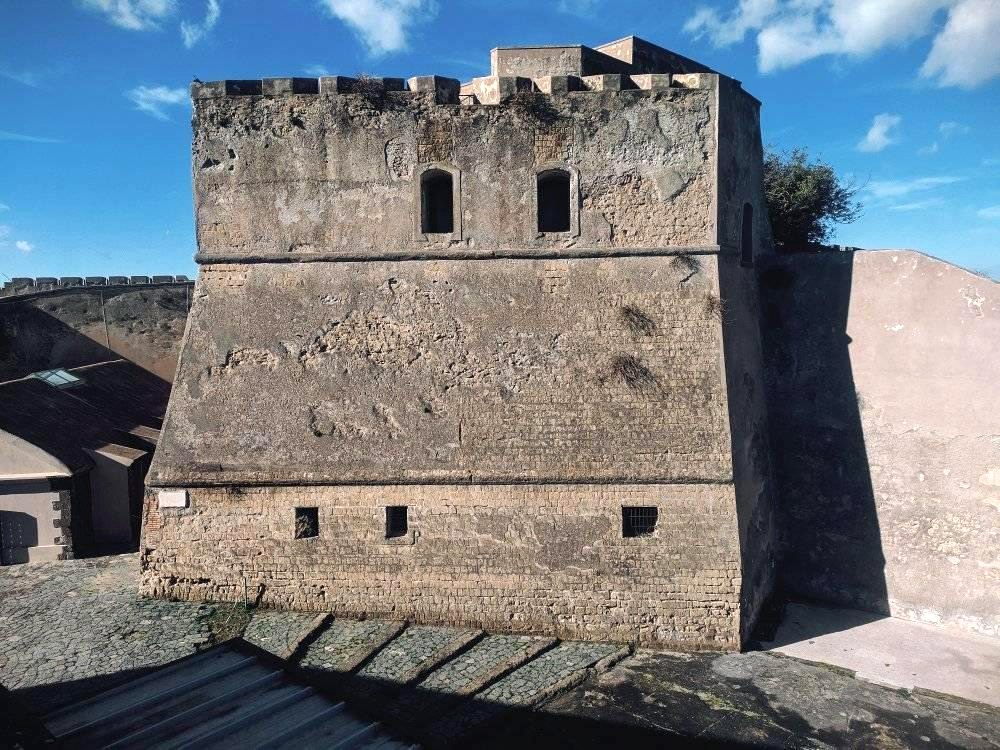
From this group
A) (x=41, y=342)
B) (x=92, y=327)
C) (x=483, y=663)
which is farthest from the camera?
(x=92, y=327)

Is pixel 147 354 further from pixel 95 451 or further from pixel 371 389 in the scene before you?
pixel 371 389

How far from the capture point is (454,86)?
9.22m

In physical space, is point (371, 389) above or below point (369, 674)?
above

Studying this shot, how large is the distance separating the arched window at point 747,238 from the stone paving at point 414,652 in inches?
277

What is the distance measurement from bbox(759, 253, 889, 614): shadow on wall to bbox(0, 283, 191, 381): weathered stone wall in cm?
1668

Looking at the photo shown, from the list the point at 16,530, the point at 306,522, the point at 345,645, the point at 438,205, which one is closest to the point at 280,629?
the point at 345,645

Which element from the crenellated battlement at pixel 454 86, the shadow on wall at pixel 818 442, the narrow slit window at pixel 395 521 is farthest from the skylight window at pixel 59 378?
the shadow on wall at pixel 818 442

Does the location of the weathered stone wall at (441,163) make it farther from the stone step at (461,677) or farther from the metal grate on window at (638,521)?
the stone step at (461,677)

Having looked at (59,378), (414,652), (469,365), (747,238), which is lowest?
(414,652)

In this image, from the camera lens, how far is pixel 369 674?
7.64m

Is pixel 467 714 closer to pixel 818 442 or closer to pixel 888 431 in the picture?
pixel 818 442

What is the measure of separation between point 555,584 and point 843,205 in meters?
10.8

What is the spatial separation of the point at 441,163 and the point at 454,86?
115cm

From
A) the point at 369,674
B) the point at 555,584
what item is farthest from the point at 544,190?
the point at 369,674
